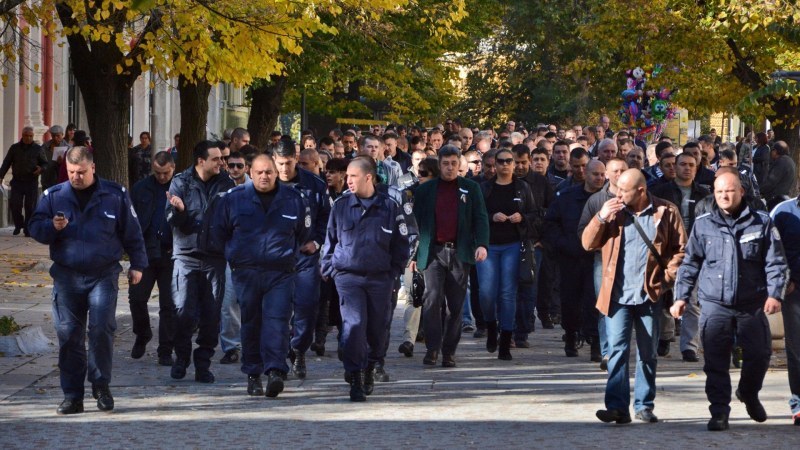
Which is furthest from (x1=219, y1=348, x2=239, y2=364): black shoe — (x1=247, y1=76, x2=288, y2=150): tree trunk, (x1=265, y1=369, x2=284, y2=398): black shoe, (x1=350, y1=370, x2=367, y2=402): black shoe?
(x1=247, y1=76, x2=288, y2=150): tree trunk

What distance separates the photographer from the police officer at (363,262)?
10492 mm

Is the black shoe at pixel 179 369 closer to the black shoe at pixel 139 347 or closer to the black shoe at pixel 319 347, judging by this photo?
the black shoe at pixel 139 347

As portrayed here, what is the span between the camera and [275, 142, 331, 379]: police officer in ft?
37.6

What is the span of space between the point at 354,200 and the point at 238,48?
6.49 meters

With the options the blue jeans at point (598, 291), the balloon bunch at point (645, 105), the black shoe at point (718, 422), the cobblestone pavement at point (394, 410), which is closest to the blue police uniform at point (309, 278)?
the cobblestone pavement at point (394, 410)

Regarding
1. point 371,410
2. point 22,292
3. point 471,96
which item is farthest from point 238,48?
point 471,96

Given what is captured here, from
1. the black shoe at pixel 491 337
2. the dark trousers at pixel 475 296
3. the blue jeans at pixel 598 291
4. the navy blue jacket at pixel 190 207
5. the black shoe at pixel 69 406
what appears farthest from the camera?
the dark trousers at pixel 475 296

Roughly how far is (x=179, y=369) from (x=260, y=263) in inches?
55.9

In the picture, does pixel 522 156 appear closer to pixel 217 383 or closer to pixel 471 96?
pixel 217 383

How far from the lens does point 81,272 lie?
991 cm

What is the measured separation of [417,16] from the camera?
3141 cm

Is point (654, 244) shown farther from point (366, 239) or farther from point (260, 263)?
point (260, 263)

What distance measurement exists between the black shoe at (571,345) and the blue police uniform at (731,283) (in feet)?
11.9

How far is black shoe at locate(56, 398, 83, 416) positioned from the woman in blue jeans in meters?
4.18
